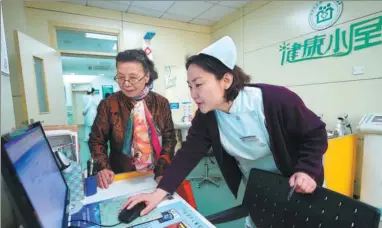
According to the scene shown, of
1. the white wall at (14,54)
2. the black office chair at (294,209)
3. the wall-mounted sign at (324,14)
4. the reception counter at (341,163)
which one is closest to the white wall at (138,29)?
the white wall at (14,54)

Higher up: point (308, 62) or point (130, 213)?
point (308, 62)

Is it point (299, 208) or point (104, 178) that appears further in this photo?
point (104, 178)

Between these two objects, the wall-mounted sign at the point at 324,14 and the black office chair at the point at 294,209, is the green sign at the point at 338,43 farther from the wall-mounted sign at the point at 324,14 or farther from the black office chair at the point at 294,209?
A: the black office chair at the point at 294,209

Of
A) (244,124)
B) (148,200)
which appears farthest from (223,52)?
(148,200)

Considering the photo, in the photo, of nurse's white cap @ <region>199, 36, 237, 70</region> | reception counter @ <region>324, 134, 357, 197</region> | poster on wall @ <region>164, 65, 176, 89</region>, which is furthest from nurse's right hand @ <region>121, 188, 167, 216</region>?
poster on wall @ <region>164, 65, 176, 89</region>

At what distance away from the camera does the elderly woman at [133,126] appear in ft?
3.61

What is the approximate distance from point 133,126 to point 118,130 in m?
0.11

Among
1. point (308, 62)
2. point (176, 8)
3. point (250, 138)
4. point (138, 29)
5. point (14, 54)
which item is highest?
point (176, 8)

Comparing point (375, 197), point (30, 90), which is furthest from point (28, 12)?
point (375, 197)

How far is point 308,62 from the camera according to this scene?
2.58 m

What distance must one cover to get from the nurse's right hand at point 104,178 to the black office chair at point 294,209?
1.79 ft

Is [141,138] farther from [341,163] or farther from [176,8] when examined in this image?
[176,8]

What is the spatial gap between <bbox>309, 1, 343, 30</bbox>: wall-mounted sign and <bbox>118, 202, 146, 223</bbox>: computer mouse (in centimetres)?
283

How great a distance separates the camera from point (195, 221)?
640 mm
